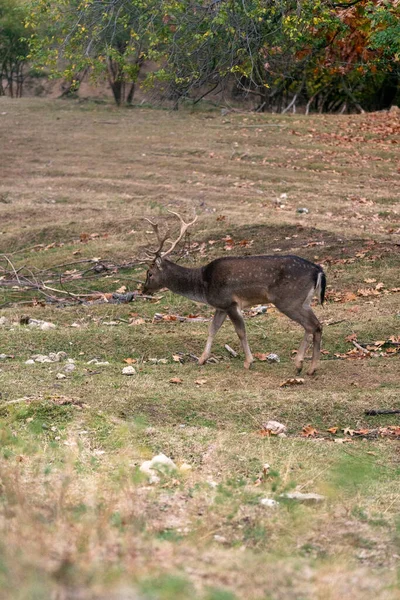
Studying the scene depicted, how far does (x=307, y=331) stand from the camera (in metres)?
10.3

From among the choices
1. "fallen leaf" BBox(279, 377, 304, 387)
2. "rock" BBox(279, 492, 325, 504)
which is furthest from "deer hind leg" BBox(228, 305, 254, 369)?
"rock" BBox(279, 492, 325, 504)

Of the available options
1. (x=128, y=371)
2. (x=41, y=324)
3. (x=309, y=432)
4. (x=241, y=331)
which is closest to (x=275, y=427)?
(x=309, y=432)

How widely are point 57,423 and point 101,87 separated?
1421 inches

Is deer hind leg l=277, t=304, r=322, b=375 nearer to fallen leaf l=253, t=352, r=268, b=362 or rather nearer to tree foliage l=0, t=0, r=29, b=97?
fallen leaf l=253, t=352, r=268, b=362

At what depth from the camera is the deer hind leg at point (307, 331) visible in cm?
1005

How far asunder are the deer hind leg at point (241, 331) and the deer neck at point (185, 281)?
53 cm

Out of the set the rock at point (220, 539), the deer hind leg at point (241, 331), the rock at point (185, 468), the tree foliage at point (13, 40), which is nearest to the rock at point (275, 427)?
the rock at point (185, 468)

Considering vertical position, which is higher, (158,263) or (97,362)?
(158,263)

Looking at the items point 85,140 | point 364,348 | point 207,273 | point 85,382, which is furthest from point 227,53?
point 85,140

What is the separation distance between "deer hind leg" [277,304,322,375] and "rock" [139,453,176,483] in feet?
12.6

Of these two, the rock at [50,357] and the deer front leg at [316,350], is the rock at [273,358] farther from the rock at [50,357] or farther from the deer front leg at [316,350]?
Answer: the rock at [50,357]

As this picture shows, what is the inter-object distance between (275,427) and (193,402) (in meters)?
0.90

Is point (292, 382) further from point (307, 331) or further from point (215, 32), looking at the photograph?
point (215, 32)

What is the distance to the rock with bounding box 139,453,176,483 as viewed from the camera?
5.82 m
